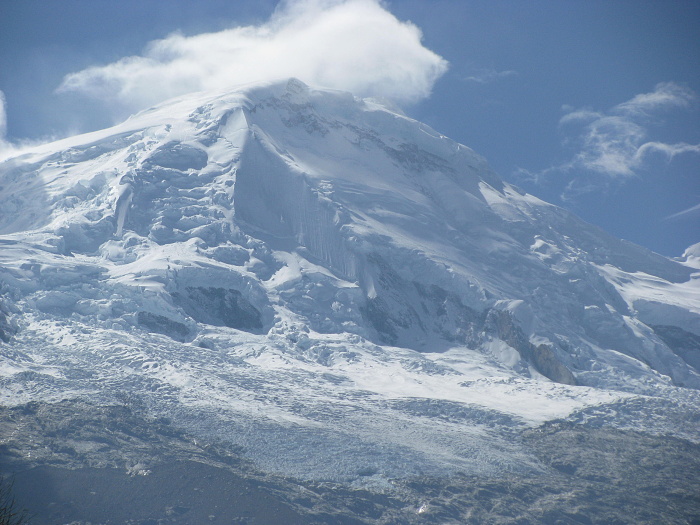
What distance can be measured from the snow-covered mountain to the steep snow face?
0.36 m

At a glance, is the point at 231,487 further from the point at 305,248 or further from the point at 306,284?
the point at 305,248

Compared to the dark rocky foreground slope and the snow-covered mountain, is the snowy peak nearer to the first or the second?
the snow-covered mountain

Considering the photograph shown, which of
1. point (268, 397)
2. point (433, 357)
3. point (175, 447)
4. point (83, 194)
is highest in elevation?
point (83, 194)

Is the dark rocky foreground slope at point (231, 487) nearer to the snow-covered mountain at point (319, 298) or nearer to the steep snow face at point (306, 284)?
the snow-covered mountain at point (319, 298)

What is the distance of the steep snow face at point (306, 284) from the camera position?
3314 inches

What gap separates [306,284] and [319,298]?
2.86 m

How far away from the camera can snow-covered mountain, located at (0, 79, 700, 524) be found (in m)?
79.4

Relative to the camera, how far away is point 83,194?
121 m

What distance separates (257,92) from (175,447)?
93.1 m

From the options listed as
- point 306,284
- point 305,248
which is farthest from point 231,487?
point 305,248

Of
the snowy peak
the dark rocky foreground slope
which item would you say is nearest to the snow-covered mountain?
the snowy peak

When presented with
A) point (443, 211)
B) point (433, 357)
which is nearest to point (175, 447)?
point (433, 357)

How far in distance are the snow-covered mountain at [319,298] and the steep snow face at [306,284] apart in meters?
0.36

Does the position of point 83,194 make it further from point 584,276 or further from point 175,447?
point 584,276
